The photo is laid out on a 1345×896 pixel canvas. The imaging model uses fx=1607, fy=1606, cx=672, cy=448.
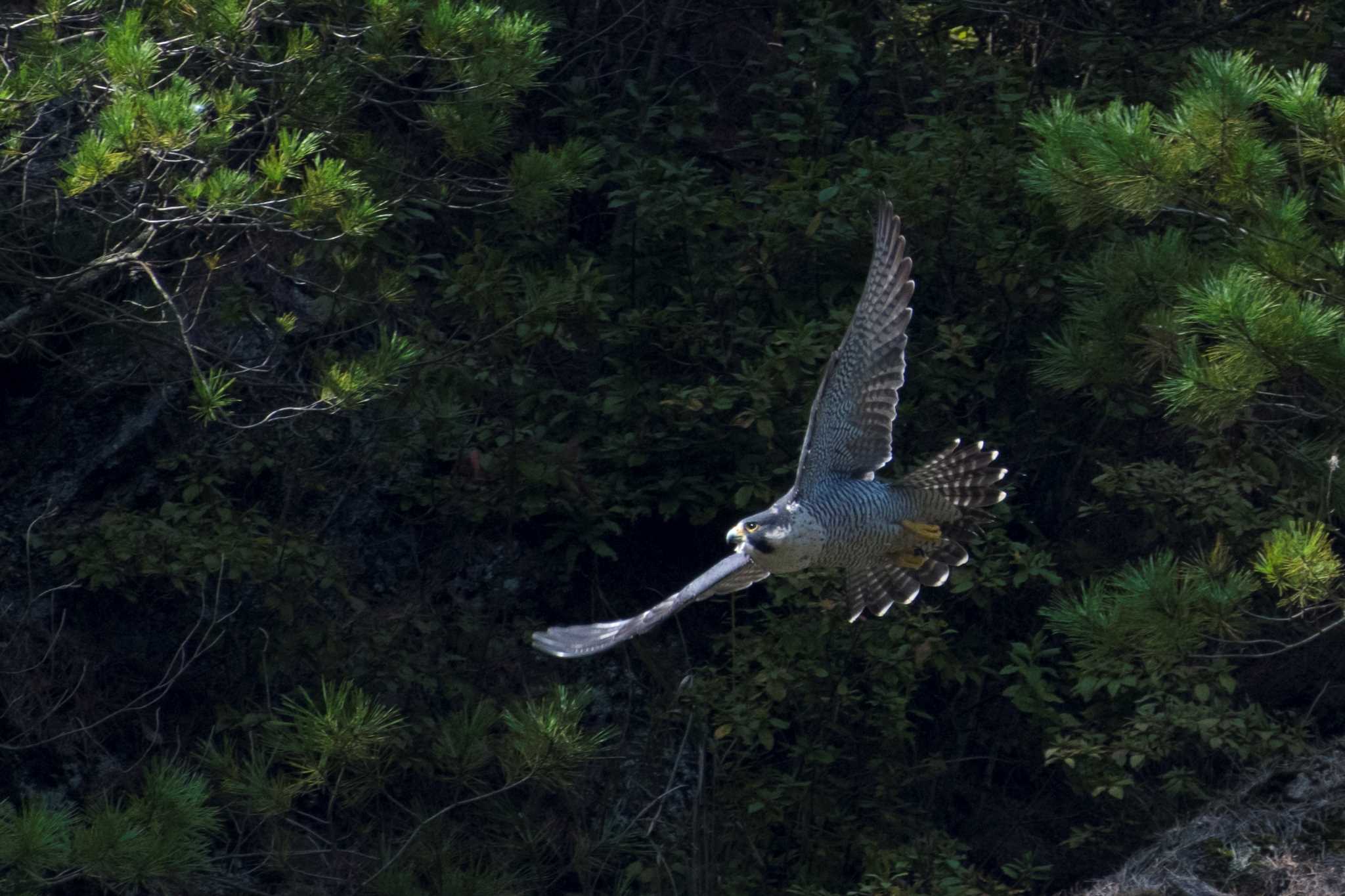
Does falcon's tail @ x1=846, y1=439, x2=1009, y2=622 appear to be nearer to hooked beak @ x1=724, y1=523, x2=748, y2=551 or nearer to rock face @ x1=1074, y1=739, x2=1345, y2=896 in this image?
hooked beak @ x1=724, y1=523, x2=748, y2=551

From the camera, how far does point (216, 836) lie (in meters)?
5.26

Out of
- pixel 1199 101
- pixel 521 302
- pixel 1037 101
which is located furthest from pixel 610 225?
pixel 1199 101

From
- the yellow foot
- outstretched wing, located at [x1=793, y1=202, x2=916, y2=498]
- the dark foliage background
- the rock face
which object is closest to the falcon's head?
outstretched wing, located at [x1=793, y1=202, x2=916, y2=498]

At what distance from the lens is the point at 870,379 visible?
478cm

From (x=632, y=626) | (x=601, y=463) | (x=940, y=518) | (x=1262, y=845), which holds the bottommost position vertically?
(x=1262, y=845)

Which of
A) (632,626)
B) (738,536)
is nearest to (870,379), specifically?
(738,536)

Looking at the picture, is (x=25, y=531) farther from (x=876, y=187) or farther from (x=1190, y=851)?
(x=1190, y=851)

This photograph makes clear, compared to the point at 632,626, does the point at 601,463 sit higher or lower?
lower

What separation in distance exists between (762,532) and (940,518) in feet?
2.83

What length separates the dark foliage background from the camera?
4.71 metres

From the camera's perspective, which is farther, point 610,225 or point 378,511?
point 610,225

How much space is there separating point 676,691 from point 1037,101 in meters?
2.66

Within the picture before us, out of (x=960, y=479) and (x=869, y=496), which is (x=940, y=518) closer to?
(x=960, y=479)

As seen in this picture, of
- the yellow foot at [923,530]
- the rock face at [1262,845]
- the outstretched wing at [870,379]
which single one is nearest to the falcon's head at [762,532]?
the outstretched wing at [870,379]
